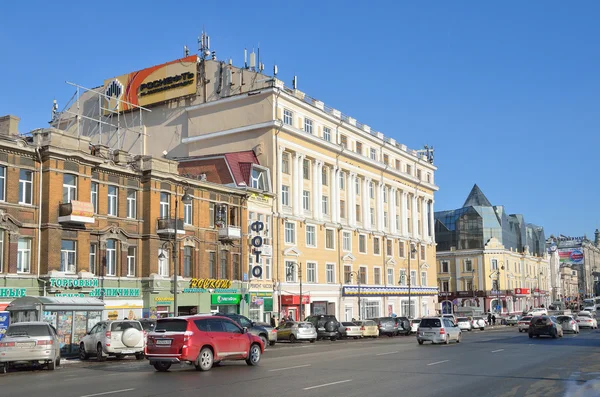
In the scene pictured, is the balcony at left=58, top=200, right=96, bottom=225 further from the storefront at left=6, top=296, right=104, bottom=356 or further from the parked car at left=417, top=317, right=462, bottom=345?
the parked car at left=417, top=317, right=462, bottom=345

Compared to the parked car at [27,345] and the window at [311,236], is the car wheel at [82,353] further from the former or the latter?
the window at [311,236]

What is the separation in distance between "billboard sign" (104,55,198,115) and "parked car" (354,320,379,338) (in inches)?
1051

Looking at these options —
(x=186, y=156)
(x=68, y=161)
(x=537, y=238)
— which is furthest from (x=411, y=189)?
(x=537, y=238)

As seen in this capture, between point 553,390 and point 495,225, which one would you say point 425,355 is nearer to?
point 553,390

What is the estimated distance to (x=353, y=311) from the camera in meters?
69.0

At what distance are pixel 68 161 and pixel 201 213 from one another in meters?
12.2

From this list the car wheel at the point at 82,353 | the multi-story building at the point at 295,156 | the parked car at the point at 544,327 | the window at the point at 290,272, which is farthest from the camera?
the multi-story building at the point at 295,156

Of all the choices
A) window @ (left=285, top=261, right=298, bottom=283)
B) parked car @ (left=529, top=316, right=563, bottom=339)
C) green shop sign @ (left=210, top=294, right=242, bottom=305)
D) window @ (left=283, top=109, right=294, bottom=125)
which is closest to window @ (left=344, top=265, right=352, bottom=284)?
window @ (left=285, top=261, right=298, bottom=283)

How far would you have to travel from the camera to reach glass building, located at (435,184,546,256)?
119500 millimetres

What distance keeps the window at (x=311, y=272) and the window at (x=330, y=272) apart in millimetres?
2290

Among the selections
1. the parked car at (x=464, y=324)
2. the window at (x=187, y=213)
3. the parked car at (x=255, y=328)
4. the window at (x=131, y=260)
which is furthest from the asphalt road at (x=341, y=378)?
the parked car at (x=464, y=324)

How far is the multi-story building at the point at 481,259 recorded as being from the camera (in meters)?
114

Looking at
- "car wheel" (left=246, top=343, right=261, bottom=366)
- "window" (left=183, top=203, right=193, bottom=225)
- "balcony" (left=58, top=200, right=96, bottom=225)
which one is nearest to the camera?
"car wheel" (left=246, top=343, right=261, bottom=366)

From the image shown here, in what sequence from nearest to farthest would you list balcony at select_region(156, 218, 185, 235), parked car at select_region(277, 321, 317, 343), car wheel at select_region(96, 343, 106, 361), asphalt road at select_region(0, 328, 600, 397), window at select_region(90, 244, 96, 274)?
asphalt road at select_region(0, 328, 600, 397) → car wheel at select_region(96, 343, 106, 361) → window at select_region(90, 244, 96, 274) → balcony at select_region(156, 218, 185, 235) → parked car at select_region(277, 321, 317, 343)
